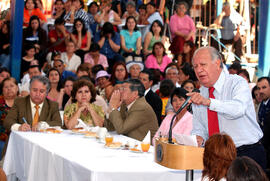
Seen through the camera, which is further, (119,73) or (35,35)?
(35,35)

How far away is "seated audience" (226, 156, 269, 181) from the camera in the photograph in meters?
1.91

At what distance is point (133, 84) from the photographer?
16.7 ft

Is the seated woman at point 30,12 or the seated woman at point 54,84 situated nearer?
the seated woman at point 54,84

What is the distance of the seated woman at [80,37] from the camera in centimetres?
904

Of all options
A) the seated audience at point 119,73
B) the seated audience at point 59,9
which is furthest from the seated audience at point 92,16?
the seated audience at point 119,73

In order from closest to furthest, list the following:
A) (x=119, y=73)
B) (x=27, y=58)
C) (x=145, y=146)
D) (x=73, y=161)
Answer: (x=73, y=161)
(x=145, y=146)
(x=119, y=73)
(x=27, y=58)

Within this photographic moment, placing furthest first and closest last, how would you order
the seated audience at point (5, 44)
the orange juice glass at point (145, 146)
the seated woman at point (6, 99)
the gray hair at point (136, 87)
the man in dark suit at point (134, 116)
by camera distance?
the seated audience at point (5, 44) < the seated woman at point (6, 99) < the gray hair at point (136, 87) < the man in dark suit at point (134, 116) < the orange juice glass at point (145, 146)

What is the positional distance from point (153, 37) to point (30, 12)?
7.74 feet

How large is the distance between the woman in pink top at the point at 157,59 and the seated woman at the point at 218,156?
624 centimetres

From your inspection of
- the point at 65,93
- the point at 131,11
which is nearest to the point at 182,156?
the point at 65,93

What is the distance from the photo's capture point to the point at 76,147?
4.18 meters

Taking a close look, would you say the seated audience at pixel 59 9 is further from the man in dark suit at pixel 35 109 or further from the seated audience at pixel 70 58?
the man in dark suit at pixel 35 109

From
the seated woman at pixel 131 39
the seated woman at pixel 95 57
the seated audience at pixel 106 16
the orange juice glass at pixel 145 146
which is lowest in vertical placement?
the orange juice glass at pixel 145 146

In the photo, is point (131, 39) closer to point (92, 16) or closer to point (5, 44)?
point (92, 16)
